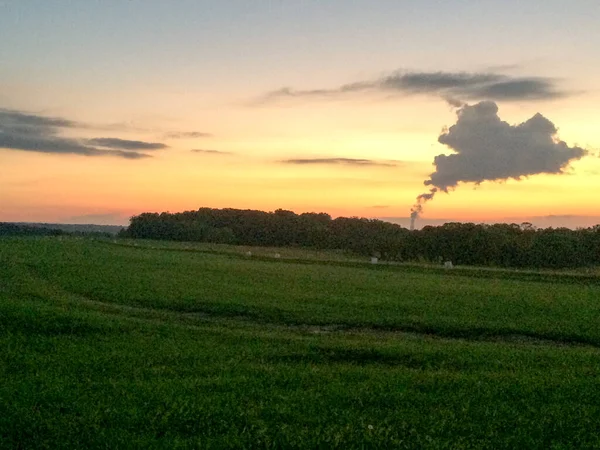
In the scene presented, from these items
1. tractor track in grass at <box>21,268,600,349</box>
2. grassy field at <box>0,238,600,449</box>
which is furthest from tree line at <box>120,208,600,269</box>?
tractor track in grass at <box>21,268,600,349</box>

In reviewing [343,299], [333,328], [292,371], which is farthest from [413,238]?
[292,371]

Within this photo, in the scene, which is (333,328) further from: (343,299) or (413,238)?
(413,238)

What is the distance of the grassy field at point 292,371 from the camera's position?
8273mm

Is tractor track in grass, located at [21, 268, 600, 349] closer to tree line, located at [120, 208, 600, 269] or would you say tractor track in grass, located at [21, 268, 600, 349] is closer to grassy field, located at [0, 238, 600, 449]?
grassy field, located at [0, 238, 600, 449]

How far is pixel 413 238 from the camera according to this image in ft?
271

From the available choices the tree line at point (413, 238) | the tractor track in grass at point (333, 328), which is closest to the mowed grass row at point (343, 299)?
the tractor track in grass at point (333, 328)

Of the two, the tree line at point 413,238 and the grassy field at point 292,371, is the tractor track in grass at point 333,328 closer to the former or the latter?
the grassy field at point 292,371

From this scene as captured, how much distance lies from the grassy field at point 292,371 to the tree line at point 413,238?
161 feet

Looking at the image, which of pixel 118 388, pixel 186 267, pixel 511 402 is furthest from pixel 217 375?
pixel 186 267

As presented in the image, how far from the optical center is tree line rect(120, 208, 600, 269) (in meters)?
73.1

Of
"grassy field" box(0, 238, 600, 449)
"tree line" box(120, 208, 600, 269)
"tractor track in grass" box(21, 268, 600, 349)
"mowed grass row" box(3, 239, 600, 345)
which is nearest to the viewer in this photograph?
"grassy field" box(0, 238, 600, 449)

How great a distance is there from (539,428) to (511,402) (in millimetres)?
1211

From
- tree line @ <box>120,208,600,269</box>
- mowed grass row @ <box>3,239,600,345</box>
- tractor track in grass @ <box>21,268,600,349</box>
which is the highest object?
tree line @ <box>120,208,600,269</box>

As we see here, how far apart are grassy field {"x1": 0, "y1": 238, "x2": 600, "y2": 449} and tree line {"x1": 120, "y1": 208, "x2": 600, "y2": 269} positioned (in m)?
49.1
